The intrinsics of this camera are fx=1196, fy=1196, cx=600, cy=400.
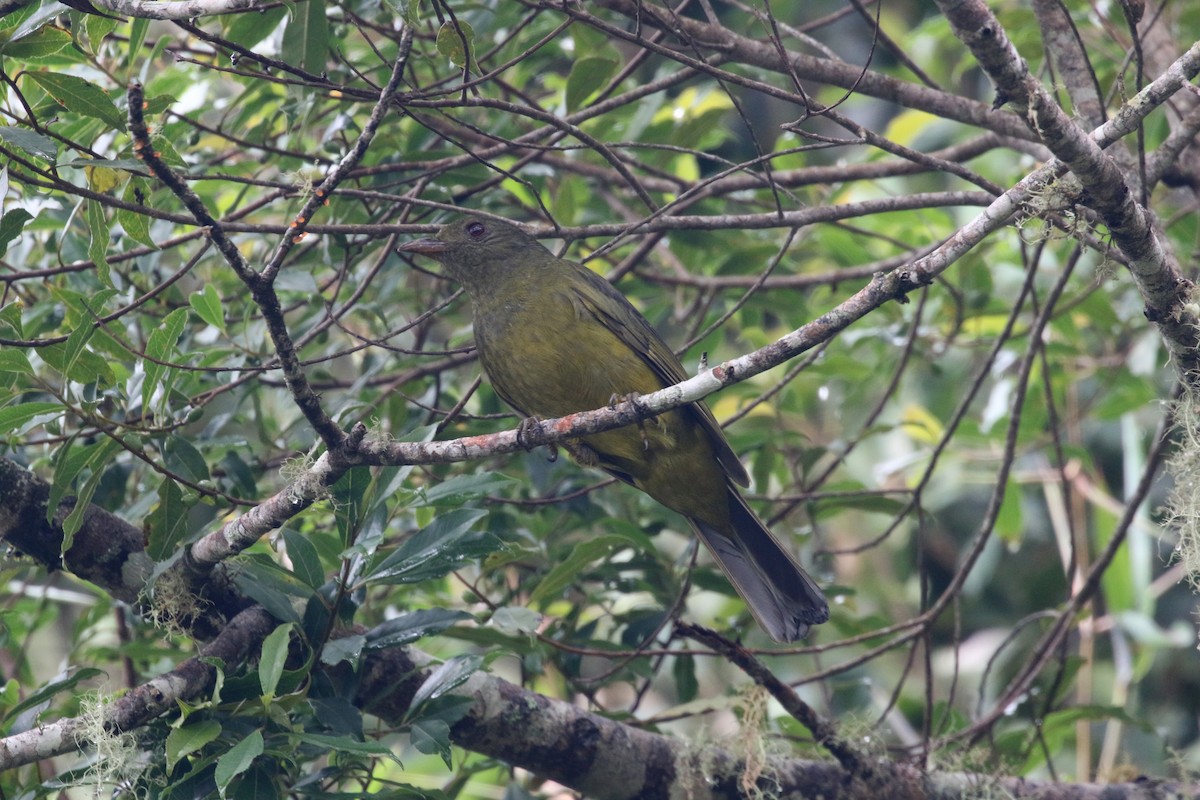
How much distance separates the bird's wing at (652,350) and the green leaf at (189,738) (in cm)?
188

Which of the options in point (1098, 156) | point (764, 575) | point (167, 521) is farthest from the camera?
point (764, 575)

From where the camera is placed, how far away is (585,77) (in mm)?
4332

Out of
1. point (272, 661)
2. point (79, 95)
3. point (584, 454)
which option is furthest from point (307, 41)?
point (272, 661)

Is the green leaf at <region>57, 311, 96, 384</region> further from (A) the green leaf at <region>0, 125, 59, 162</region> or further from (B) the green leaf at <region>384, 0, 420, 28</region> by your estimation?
(B) the green leaf at <region>384, 0, 420, 28</region>

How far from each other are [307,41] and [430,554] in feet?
5.57

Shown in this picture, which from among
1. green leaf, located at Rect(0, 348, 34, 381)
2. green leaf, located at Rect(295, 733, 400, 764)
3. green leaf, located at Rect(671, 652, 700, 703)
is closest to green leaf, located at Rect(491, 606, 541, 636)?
green leaf, located at Rect(295, 733, 400, 764)

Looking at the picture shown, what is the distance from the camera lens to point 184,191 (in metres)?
2.60

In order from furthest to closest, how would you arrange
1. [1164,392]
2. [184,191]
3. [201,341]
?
[1164,392]
[201,341]
[184,191]

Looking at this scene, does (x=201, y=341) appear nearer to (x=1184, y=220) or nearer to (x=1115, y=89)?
(x=1115, y=89)

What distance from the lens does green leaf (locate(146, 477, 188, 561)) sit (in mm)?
3434

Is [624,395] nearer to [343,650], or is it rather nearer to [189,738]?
[343,650]

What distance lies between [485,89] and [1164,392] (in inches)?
152

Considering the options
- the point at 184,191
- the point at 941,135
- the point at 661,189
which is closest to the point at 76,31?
the point at 184,191

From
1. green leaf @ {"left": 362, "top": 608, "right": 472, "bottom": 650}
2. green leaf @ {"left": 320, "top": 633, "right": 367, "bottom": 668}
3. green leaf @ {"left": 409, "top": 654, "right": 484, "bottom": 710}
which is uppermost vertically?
green leaf @ {"left": 362, "top": 608, "right": 472, "bottom": 650}
